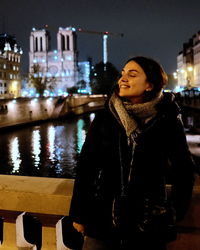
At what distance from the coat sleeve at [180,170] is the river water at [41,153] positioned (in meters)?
15.4

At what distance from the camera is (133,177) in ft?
6.12

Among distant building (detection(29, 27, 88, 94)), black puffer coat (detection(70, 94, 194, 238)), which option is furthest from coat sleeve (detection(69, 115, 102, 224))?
distant building (detection(29, 27, 88, 94))

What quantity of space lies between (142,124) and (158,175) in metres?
0.28

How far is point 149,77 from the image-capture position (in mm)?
2041

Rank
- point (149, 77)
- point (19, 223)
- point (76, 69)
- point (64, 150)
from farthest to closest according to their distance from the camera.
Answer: point (76, 69), point (64, 150), point (19, 223), point (149, 77)

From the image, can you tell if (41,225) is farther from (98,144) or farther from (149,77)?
(149,77)

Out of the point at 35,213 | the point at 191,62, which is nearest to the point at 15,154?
the point at 35,213

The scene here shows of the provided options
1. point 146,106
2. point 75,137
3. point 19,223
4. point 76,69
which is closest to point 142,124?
point 146,106

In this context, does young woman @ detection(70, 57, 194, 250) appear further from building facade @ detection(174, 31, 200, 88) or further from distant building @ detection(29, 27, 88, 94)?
distant building @ detection(29, 27, 88, 94)

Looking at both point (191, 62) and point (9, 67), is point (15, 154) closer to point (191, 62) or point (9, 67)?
point (9, 67)

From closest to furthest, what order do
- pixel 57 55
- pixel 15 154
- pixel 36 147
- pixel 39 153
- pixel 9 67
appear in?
pixel 15 154 → pixel 39 153 → pixel 36 147 → pixel 9 67 → pixel 57 55

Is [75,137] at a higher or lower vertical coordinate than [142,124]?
lower

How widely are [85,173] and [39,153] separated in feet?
69.6

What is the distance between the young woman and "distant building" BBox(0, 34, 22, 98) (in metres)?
82.0
